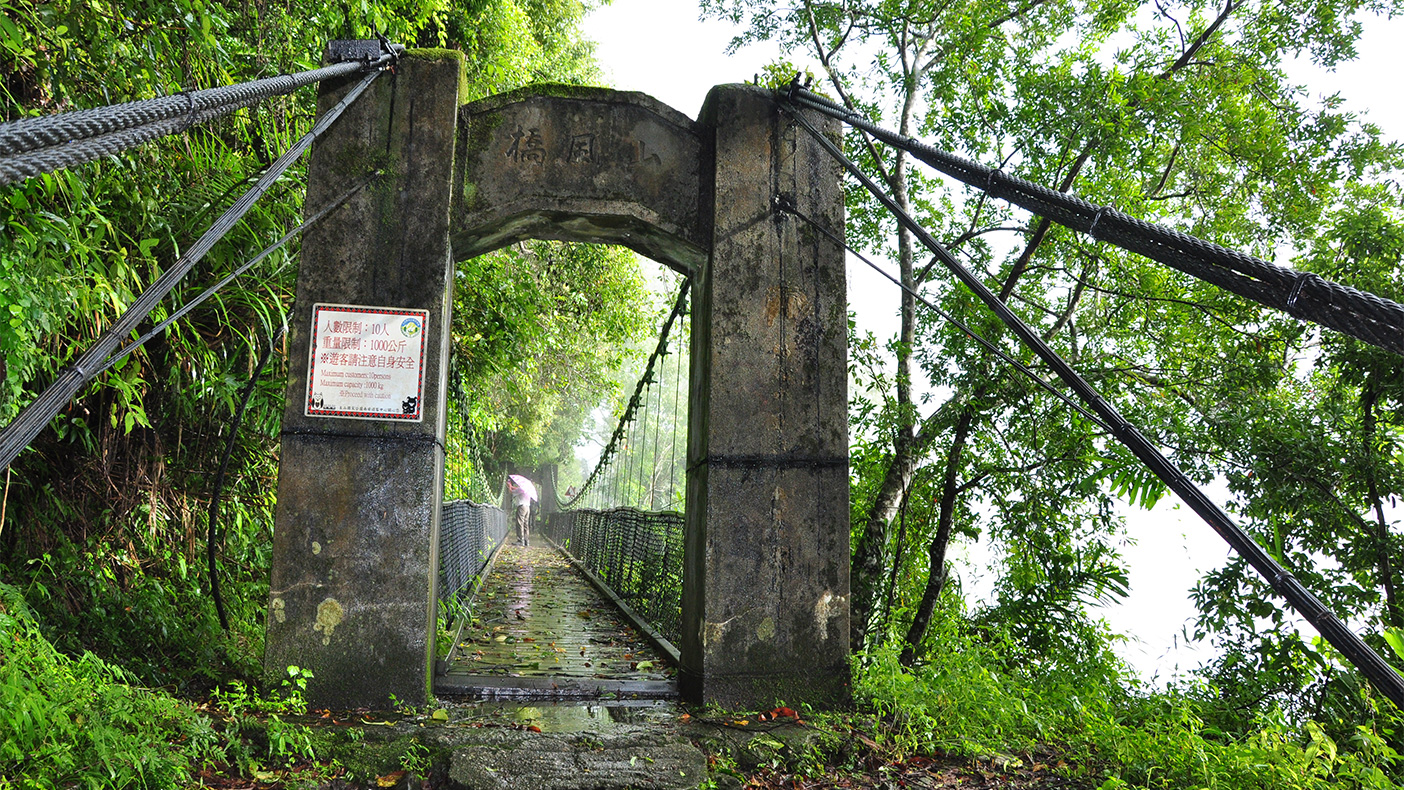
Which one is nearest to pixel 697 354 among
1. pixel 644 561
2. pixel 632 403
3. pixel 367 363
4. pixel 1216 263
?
pixel 367 363

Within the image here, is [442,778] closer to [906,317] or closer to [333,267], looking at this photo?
[333,267]

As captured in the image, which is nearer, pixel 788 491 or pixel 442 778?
pixel 442 778

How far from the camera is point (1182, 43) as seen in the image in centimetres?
526

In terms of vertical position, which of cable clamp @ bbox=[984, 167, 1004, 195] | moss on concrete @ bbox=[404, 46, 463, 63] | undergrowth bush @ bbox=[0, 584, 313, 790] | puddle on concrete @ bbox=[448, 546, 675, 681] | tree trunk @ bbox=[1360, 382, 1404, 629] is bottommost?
puddle on concrete @ bbox=[448, 546, 675, 681]

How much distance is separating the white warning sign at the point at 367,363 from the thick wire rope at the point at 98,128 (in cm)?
96

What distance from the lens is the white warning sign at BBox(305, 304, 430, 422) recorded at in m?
2.80

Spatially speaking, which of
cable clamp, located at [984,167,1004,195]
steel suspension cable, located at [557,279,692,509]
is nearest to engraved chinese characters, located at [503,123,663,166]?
steel suspension cable, located at [557,279,692,509]

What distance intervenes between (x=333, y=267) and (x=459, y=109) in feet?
2.54

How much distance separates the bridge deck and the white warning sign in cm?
106

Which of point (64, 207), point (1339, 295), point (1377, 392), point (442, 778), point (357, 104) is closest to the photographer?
point (1339, 295)

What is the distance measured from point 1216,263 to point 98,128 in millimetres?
1984

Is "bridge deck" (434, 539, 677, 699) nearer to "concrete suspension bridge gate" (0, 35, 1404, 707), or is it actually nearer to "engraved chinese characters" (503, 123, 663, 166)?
"concrete suspension bridge gate" (0, 35, 1404, 707)

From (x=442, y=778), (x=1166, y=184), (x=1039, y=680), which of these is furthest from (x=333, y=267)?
(x=1166, y=184)

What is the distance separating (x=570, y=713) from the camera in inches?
110
